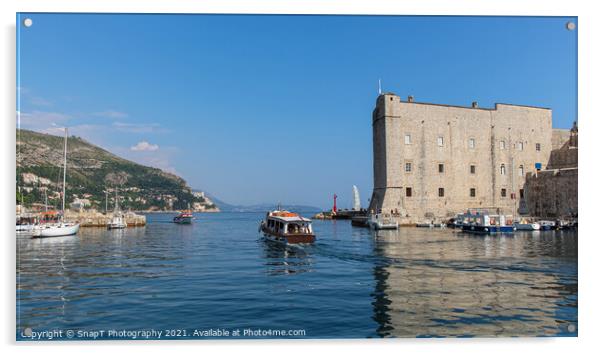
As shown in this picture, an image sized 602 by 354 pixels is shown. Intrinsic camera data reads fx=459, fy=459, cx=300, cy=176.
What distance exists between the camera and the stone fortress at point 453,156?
43.8m

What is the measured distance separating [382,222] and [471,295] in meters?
30.5

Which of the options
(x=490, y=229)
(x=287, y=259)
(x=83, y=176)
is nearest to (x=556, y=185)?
(x=490, y=229)

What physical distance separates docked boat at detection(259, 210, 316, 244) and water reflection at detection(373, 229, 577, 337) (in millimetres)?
7491

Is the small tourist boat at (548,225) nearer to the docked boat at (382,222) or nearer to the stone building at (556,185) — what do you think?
the stone building at (556,185)

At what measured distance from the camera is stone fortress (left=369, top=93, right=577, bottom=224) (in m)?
43.8

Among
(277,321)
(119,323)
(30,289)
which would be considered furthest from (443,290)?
(30,289)

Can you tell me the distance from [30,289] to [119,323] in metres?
4.48

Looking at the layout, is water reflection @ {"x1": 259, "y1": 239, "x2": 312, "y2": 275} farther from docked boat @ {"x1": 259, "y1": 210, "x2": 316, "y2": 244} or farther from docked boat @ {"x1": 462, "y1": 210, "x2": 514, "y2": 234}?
docked boat @ {"x1": 462, "y1": 210, "x2": 514, "y2": 234}

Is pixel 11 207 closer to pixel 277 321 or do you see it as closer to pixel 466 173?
pixel 277 321

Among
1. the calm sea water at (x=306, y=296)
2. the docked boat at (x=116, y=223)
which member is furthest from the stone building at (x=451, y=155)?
the docked boat at (x=116, y=223)

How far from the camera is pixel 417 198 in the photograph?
44.2 meters

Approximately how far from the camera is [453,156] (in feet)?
150

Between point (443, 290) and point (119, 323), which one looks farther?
point (443, 290)

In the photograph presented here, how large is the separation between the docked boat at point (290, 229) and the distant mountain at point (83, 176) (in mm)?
9032
